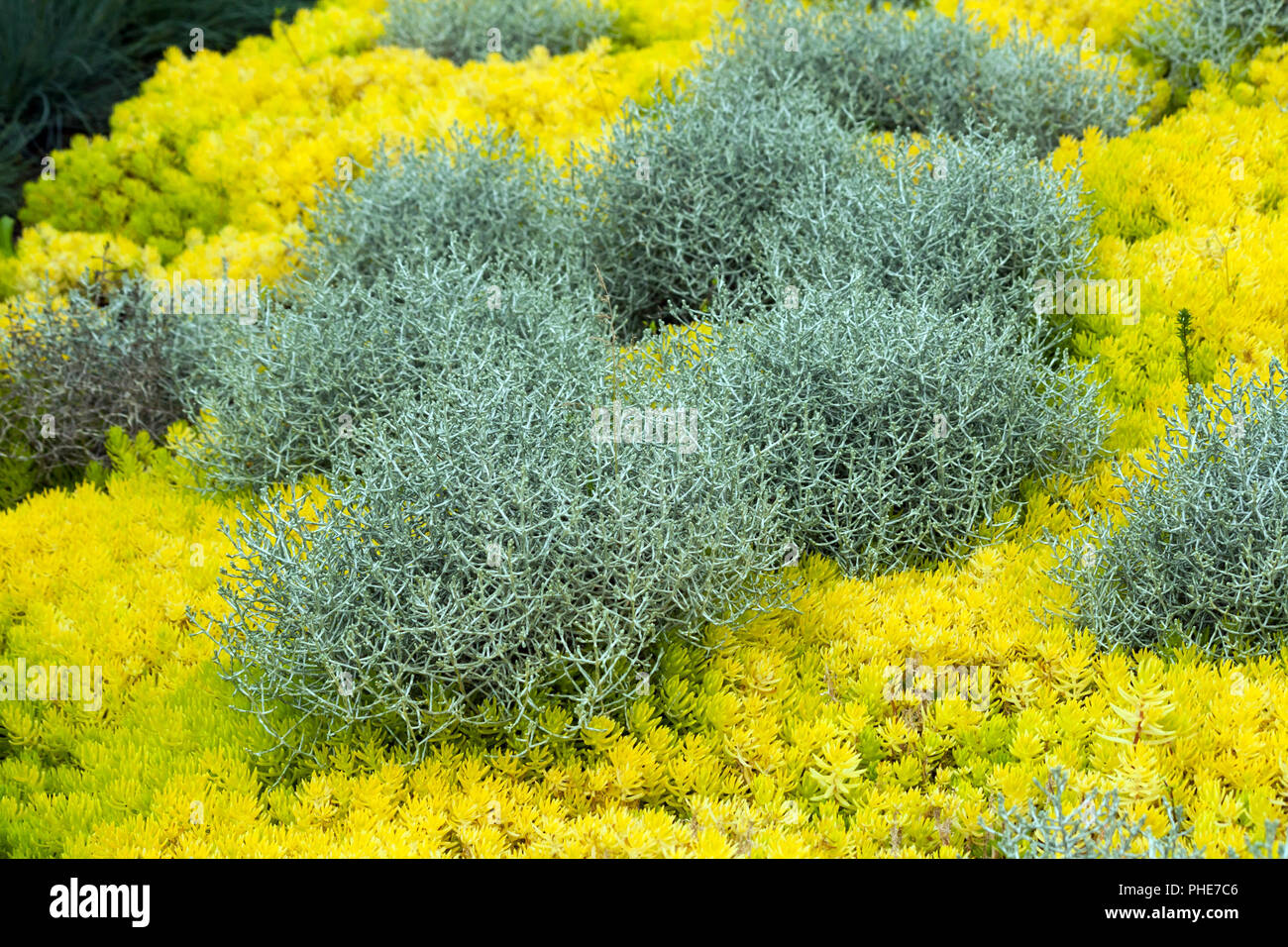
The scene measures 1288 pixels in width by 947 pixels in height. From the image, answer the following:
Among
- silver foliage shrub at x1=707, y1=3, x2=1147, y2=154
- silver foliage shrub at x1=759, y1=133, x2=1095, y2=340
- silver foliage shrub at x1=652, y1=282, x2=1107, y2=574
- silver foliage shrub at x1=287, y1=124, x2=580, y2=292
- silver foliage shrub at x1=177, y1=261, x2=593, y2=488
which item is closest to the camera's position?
silver foliage shrub at x1=652, y1=282, x2=1107, y2=574

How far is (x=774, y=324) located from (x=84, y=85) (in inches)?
213

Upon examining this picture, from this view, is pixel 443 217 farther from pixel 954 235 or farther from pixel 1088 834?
pixel 1088 834

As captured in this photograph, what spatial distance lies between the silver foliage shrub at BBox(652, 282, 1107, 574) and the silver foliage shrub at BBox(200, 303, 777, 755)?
40cm

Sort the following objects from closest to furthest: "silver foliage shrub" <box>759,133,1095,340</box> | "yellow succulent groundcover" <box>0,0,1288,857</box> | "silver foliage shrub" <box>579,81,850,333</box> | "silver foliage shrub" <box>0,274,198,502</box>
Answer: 1. "yellow succulent groundcover" <box>0,0,1288,857</box>
2. "silver foliage shrub" <box>759,133,1095,340</box>
3. "silver foliage shrub" <box>0,274,198,502</box>
4. "silver foliage shrub" <box>579,81,850,333</box>

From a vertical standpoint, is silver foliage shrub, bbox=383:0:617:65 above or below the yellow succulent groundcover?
above

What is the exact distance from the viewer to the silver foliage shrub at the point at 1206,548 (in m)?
2.77

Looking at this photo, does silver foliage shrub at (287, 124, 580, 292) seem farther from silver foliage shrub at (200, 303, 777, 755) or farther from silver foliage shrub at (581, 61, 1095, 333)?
silver foliage shrub at (200, 303, 777, 755)

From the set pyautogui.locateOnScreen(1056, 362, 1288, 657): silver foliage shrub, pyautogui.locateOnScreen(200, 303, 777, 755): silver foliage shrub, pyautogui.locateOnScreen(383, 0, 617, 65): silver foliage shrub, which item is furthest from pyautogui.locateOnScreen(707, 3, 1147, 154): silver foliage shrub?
pyautogui.locateOnScreen(200, 303, 777, 755): silver foliage shrub

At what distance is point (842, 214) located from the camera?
425 cm

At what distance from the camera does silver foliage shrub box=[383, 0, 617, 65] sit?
7.05 meters

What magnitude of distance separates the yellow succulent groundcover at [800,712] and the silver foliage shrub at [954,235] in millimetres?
285

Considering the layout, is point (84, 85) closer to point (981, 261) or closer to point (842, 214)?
point (842, 214)

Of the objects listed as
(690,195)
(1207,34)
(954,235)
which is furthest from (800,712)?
(1207,34)
